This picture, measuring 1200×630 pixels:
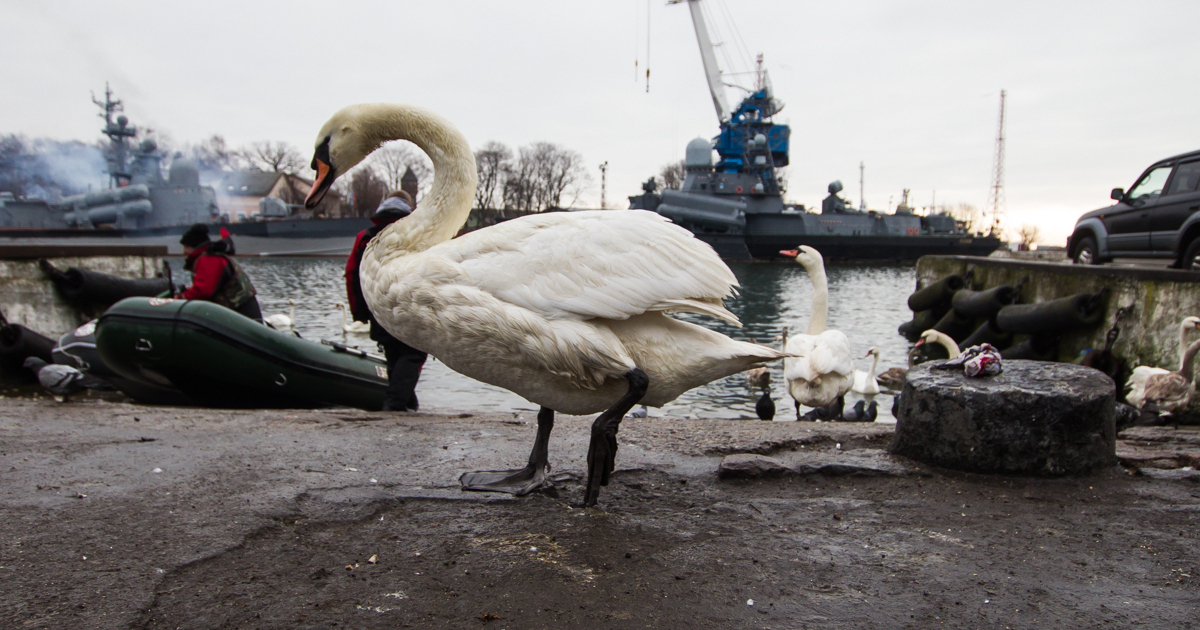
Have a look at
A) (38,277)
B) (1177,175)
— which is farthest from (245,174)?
(1177,175)

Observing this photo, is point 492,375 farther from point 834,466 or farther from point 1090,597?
point 1090,597

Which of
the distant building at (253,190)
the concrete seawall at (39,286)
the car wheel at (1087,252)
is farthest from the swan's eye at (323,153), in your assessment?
the distant building at (253,190)

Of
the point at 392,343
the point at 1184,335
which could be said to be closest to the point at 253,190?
the point at 392,343

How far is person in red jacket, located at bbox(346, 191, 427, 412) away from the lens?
17.7 ft

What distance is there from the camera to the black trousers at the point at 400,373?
225 inches

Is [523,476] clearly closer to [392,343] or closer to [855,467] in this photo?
[855,467]

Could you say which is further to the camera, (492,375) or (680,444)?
(680,444)

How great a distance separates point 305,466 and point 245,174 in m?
82.4

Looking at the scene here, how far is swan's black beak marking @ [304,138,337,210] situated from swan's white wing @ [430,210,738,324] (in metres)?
0.70

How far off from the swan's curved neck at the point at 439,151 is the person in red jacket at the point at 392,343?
7.17 feet

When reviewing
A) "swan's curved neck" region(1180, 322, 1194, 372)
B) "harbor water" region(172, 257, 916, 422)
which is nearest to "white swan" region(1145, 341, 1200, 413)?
"swan's curved neck" region(1180, 322, 1194, 372)

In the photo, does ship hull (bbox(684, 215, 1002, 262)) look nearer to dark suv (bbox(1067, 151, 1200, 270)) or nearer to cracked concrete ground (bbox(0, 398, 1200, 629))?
dark suv (bbox(1067, 151, 1200, 270))

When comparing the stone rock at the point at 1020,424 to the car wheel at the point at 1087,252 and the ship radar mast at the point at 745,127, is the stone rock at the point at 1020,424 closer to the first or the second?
the car wheel at the point at 1087,252

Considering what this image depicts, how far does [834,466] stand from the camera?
10.6ft
